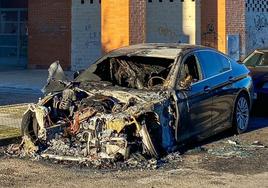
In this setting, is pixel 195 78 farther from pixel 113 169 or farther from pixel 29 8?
pixel 29 8

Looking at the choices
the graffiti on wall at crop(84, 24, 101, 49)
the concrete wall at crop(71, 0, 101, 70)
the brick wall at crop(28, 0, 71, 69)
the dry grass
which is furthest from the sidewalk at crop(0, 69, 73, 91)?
the dry grass

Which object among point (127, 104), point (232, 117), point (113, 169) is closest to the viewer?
point (113, 169)

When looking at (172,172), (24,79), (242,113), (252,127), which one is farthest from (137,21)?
(172,172)

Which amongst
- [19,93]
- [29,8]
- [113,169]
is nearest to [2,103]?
[19,93]

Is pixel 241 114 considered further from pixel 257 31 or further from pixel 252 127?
pixel 257 31

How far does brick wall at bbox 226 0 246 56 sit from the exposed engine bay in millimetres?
13171

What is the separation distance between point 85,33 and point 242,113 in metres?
13.6

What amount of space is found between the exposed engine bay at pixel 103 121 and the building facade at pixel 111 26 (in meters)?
10.3

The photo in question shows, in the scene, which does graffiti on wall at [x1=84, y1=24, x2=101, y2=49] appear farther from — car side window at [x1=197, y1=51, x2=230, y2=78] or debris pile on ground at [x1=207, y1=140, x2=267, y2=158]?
debris pile on ground at [x1=207, y1=140, x2=267, y2=158]

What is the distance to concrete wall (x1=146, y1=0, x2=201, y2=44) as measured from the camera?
2250 cm

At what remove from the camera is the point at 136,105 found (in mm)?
8227

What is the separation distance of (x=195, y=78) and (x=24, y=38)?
56.9 ft

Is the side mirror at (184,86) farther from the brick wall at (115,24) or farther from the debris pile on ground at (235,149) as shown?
the brick wall at (115,24)

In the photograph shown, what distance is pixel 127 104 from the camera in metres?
8.33
